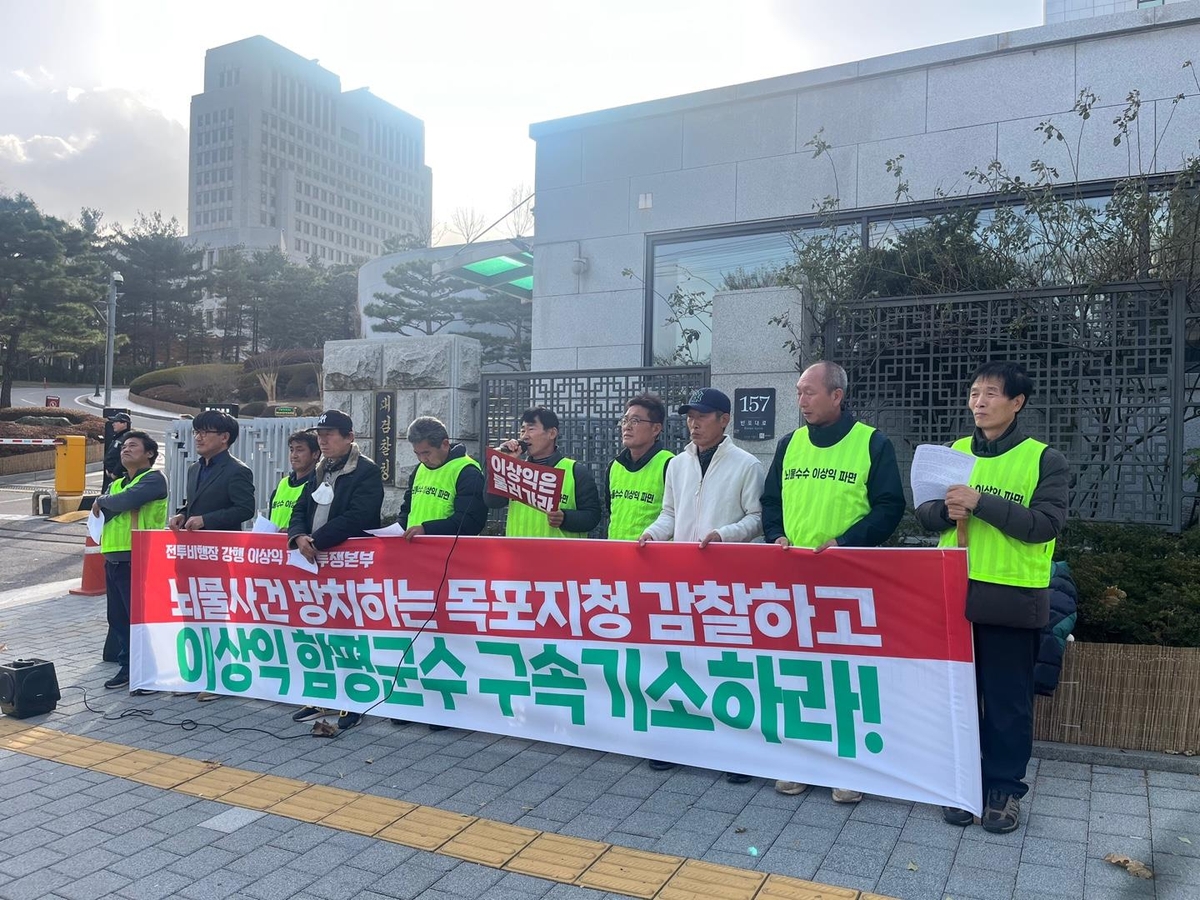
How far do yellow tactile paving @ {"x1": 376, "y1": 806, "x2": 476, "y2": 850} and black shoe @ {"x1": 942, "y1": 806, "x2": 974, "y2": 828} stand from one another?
203cm

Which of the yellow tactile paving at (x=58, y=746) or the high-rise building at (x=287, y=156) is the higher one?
the high-rise building at (x=287, y=156)

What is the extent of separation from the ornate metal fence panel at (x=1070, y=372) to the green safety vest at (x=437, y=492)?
Answer: 289cm

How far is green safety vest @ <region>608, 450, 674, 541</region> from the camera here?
514cm

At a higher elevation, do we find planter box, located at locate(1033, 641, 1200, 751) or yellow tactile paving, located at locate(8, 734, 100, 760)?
planter box, located at locate(1033, 641, 1200, 751)

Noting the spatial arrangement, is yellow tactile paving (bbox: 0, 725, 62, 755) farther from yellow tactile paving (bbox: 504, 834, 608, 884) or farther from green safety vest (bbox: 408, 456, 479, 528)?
yellow tactile paving (bbox: 504, 834, 608, 884)

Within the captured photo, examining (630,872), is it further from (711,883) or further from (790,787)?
(790,787)

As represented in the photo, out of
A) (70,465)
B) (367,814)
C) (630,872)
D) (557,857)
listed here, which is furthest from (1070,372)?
(70,465)

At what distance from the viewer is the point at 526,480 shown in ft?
17.1

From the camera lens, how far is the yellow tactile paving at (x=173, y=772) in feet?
14.2

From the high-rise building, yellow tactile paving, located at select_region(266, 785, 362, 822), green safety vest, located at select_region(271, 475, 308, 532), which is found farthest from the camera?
the high-rise building

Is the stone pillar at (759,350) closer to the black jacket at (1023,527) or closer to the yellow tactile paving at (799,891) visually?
the black jacket at (1023,527)

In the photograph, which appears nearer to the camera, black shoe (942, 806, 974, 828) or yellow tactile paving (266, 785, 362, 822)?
black shoe (942, 806, 974, 828)

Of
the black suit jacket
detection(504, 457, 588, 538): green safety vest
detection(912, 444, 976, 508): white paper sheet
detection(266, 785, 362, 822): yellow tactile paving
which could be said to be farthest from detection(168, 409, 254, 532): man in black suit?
detection(912, 444, 976, 508): white paper sheet

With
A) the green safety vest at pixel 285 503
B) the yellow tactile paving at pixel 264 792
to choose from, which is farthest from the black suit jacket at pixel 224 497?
the yellow tactile paving at pixel 264 792
